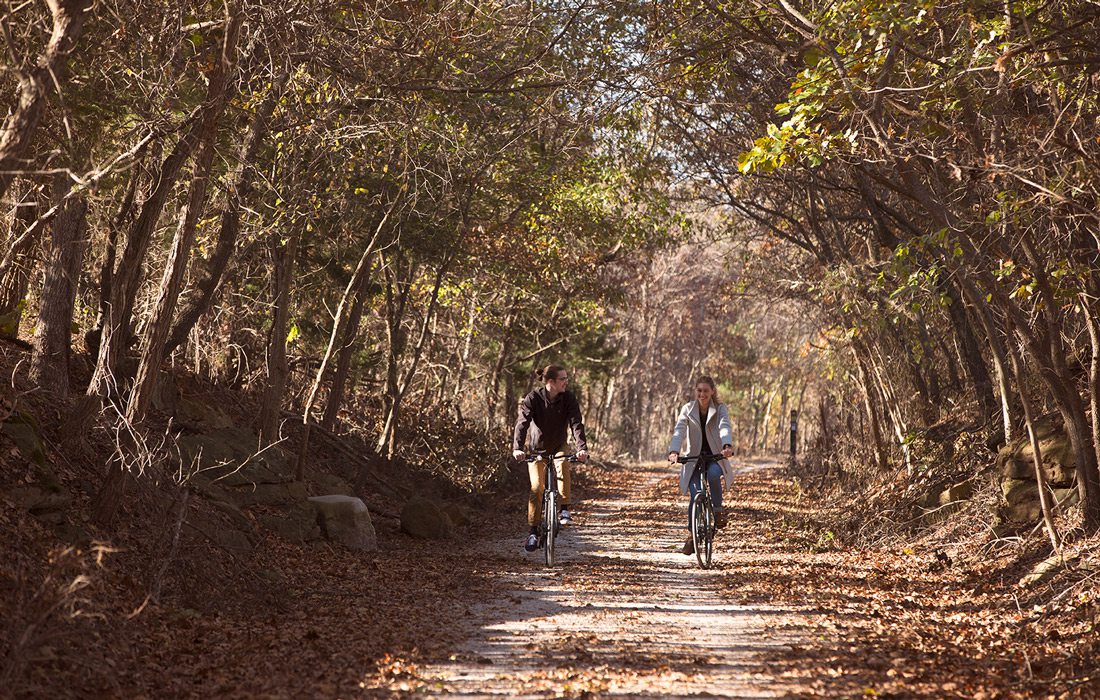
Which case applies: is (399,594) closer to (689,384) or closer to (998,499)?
(998,499)

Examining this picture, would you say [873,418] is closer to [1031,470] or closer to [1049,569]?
[1031,470]

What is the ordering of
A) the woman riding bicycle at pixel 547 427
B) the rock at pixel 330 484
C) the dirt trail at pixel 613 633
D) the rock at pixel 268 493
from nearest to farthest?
1. the dirt trail at pixel 613 633
2. the rock at pixel 268 493
3. the woman riding bicycle at pixel 547 427
4. the rock at pixel 330 484

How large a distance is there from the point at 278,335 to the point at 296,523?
2.58 metres

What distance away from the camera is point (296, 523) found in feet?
38.2

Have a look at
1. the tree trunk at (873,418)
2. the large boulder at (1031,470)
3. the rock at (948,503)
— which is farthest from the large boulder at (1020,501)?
the tree trunk at (873,418)

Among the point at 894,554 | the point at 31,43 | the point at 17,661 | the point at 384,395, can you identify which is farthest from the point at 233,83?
the point at 384,395

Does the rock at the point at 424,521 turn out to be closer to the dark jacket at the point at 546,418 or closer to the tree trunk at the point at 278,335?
the tree trunk at the point at 278,335

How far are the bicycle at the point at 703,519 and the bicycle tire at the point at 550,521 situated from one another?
56.5 inches

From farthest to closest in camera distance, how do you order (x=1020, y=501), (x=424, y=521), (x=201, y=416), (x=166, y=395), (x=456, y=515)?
(x=456, y=515) → (x=424, y=521) → (x=201, y=416) → (x=166, y=395) → (x=1020, y=501)

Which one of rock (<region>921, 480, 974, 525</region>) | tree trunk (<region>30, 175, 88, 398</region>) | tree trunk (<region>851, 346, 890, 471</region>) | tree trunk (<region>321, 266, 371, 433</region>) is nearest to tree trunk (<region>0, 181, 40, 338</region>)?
tree trunk (<region>30, 175, 88, 398</region>)

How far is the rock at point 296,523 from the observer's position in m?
11.4

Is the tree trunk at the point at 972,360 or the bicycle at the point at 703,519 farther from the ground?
the tree trunk at the point at 972,360

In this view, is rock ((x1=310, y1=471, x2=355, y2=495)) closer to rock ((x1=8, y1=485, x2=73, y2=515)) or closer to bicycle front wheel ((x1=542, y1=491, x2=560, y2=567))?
bicycle front wheel ((x1=542, y1=491, x2=560, y2=567))

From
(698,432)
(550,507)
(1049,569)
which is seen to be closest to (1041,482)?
(1049,569)
